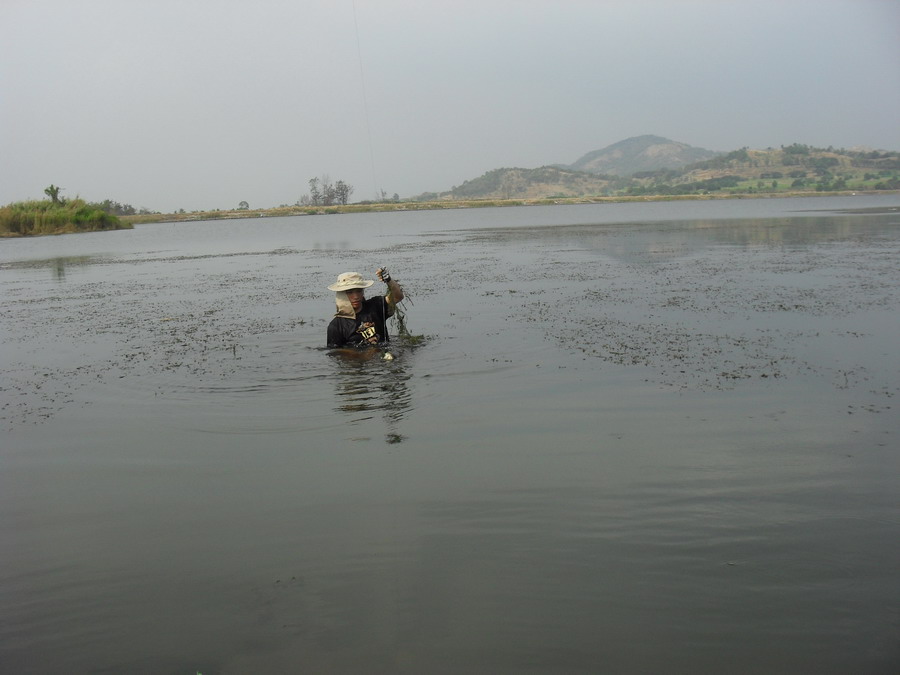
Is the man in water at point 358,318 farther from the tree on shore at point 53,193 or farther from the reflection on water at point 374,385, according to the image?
the tree on shore at point 53,193

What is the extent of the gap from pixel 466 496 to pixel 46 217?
63345 millimetres

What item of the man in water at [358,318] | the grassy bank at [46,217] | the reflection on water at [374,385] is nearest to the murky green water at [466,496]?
the reflection on water at [374,385]

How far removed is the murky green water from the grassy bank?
51861mm

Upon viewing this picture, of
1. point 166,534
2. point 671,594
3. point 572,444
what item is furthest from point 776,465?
point 166,534

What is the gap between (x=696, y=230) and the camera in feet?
126

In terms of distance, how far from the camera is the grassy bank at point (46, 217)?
5738 centimetres

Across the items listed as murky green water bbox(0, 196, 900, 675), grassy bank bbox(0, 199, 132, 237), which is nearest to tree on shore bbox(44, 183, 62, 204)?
grassy bank bbox(0, 199, 132, 237)

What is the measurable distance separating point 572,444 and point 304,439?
9.78 feet

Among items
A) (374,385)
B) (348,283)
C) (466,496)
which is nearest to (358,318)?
(348,283)

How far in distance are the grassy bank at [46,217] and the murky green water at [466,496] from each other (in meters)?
51.9

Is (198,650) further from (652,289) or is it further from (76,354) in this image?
(652,289)

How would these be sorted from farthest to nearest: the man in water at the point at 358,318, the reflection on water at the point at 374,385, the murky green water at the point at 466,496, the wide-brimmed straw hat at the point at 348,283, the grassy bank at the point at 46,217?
the grassy bank at the point at 46,217 < the man in water at the point at 358,318 < the wide-brimmed straw hat at the point at 348,283 < the reflection on water at the point at 374,385 < the murky green water at the point at 466,496

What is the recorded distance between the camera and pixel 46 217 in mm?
57844

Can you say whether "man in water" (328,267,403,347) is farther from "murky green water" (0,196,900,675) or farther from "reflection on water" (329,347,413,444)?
"murky green water" (0,196,900,675)
